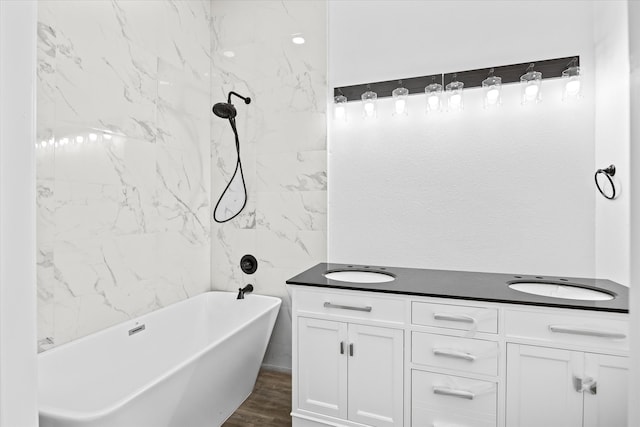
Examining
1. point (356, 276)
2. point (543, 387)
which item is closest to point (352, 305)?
point (356, 276)

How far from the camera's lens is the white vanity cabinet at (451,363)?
4.75ft

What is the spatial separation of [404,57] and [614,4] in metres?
1.11

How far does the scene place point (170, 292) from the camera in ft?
8.30

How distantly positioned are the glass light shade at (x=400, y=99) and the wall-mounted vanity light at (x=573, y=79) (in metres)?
0.89

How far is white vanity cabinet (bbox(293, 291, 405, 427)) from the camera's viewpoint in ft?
5.75

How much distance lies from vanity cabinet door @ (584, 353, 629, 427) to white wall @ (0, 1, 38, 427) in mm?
1851

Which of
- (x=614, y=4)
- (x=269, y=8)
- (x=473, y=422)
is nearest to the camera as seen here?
(x=473, y=422)

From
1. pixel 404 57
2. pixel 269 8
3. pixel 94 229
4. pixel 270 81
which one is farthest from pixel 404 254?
pixel 269 8

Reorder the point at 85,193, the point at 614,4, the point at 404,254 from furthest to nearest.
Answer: the point at 404,254, the point at 85,193, the point at 614,4

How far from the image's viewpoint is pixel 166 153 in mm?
2508

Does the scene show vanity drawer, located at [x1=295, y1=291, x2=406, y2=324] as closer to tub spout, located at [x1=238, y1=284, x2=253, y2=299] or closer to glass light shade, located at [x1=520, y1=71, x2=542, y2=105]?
tub spout, located at [x1=238, y1=284, x2=253, y2=299]

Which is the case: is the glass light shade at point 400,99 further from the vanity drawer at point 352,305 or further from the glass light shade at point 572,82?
the vanity drawer at point 352,305

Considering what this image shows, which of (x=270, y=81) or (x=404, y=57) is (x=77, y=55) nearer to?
(x=270, y=81)

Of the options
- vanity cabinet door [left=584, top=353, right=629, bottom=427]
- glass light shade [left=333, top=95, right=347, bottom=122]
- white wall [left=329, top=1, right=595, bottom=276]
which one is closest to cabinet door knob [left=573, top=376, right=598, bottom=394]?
vanity cabinet door [left=584, top=353, right=629, bottom=427]
